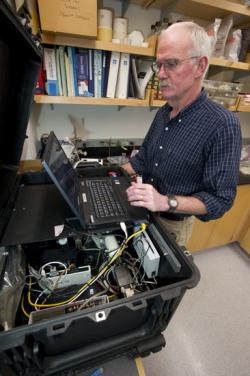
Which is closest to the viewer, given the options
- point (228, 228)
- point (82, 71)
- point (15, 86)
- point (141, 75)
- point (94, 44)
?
point (15, 86)

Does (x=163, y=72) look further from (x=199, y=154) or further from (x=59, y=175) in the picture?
(x=59, y=175)

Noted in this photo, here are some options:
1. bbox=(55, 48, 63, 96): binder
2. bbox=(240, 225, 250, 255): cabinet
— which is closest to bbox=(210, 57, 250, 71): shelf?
bbox=(55, 48, 63, 96): binder

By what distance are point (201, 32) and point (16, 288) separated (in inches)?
44.5

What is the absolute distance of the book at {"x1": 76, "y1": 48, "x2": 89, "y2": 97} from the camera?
44.4 inches

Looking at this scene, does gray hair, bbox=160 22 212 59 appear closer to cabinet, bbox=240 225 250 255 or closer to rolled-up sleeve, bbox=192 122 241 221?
A: rolled-up sleeve, bbox=192 122 241 221

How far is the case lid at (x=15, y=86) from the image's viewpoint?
0.54m

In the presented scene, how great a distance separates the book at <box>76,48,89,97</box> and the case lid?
590mm

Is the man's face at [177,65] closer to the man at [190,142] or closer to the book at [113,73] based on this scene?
the man at [190,142]

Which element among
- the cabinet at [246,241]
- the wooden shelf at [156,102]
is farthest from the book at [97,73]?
the cabinet at [246,241]

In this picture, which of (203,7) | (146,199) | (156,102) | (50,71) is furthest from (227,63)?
(146,199)

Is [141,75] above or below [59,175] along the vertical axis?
above

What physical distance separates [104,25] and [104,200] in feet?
3.47

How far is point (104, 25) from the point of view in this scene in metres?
1.11

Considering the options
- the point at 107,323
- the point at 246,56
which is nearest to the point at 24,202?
the point at 107,323
